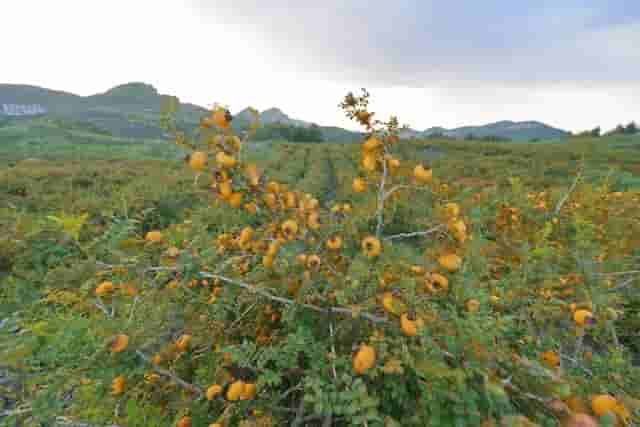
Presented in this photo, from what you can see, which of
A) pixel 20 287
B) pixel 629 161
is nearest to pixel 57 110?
pixel 20 287

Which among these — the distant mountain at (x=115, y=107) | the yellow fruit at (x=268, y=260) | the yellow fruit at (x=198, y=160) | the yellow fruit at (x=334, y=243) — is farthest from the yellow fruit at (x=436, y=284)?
the distant mountain at (x=115, y=107)

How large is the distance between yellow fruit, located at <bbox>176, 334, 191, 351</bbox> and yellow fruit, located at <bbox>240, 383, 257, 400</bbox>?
15.6 inches

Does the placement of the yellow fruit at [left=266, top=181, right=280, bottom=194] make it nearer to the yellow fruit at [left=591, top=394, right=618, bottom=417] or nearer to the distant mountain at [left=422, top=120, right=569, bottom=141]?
the yellow fruit at [left=591, top=394, right=618, bottom=417]

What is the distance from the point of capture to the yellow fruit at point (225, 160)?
0.96 m

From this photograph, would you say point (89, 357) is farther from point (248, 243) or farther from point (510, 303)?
point (510, 303)

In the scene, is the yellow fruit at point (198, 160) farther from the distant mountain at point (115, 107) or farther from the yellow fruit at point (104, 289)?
the distant mountain at point (115, 107)

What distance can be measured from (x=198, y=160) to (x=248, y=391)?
75 cm

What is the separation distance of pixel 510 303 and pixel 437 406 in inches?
43.3

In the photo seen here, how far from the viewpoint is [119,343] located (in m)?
0.88

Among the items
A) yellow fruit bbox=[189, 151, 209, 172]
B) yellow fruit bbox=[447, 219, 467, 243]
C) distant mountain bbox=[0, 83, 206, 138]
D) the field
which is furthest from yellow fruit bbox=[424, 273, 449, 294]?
distant mountain bbox=[0, 83, 206, 138]

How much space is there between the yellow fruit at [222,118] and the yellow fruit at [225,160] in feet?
0.39

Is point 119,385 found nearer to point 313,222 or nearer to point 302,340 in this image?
point 302,340

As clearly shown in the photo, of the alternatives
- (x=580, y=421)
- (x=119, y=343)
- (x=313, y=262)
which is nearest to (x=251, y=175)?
(x=313, y=262)

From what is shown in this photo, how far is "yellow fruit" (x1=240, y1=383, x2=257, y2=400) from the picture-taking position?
849mm
